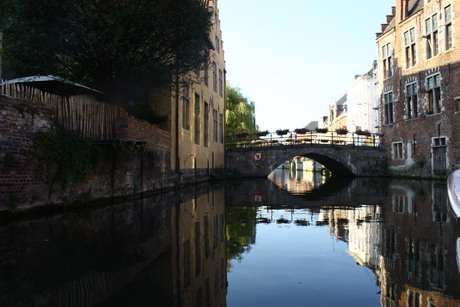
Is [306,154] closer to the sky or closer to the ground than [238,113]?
closer to the ground

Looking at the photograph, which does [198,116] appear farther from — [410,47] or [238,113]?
[410,47]

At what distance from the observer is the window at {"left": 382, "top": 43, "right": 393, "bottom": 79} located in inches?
1213

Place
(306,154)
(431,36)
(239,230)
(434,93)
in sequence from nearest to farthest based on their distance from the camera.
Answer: (239,230), (434,93), (431,36), (306,154)

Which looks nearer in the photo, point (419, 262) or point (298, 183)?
point (419, 262)

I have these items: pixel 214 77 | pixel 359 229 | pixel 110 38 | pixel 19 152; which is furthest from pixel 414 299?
pixel 214 77

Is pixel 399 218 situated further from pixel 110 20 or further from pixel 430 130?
pixel 430 130

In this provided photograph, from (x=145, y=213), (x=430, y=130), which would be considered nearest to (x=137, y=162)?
(x=145, y=213)

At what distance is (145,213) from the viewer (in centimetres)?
911

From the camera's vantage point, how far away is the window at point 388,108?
1219 inches

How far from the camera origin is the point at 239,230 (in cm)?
708

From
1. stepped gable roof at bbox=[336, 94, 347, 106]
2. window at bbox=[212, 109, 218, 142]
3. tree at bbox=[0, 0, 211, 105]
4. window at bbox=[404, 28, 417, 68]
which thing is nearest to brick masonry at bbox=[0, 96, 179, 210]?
tree at bbox=[0, 0, 211, 105]

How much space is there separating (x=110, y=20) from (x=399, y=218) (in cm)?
969

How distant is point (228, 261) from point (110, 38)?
9915 mm

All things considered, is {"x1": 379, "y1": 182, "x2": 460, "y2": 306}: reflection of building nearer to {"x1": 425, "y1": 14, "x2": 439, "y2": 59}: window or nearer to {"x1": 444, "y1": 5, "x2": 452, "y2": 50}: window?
{"x1": 444, "y1": 5, "x2": 452, "y2": 50}: window
